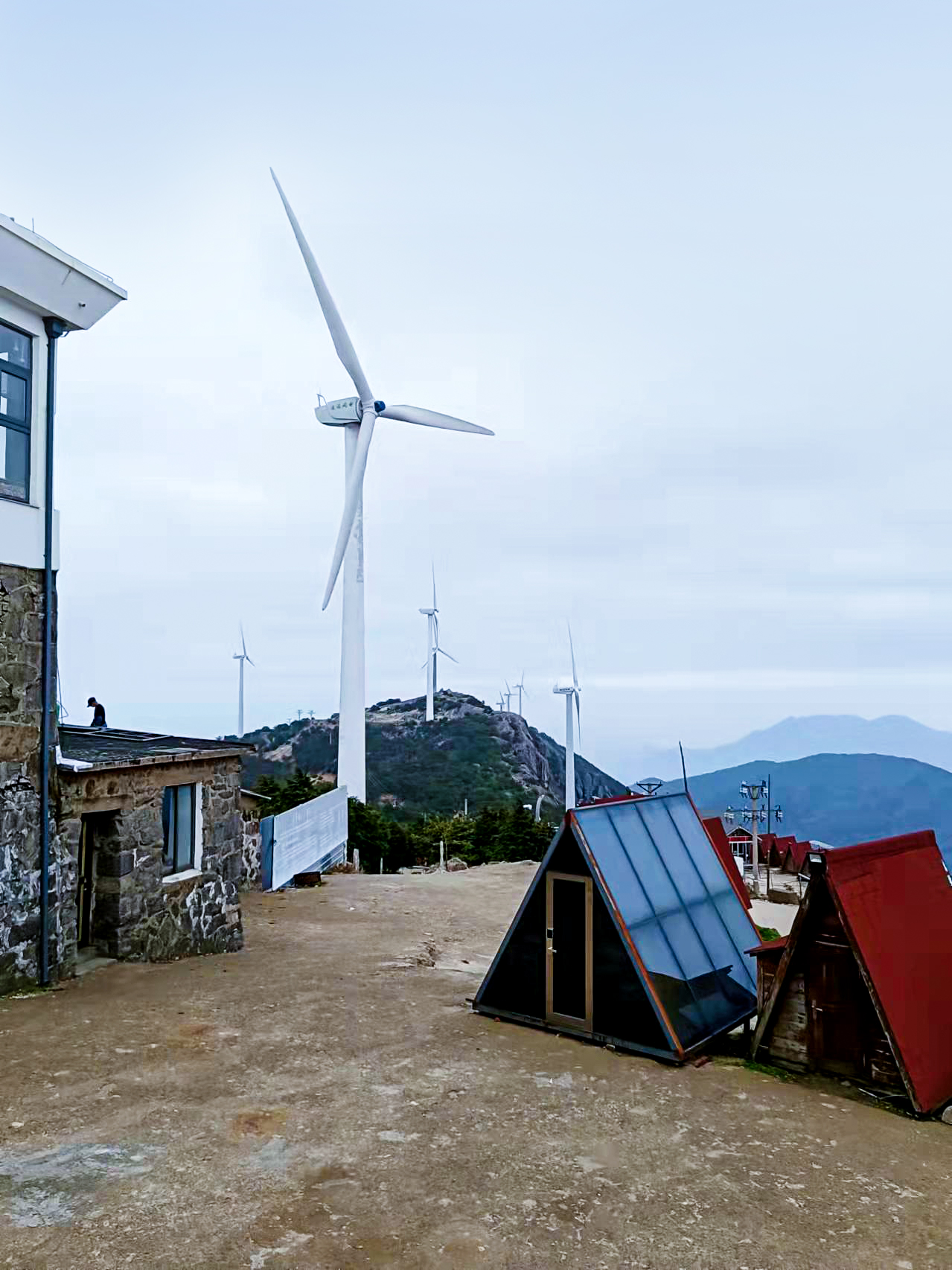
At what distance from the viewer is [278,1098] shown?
768 centimetres

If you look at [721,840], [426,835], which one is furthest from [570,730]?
[721,840]

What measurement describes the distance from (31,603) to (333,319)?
103ft

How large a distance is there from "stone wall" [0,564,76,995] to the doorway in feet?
1.69

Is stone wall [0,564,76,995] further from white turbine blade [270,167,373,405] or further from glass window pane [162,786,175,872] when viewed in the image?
white turbine blade [270,167,373,405]

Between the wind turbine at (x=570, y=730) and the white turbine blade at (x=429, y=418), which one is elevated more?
the white turbine blade at (x=429, y=418)

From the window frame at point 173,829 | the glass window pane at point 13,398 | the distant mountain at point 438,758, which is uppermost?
the glass window pane at point 13,398

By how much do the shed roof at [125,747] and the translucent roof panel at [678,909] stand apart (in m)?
6.03

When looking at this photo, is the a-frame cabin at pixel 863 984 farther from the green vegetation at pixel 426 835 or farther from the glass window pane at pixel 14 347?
the green vegetation at pixel 426 835

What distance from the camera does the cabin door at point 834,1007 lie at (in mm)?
8266

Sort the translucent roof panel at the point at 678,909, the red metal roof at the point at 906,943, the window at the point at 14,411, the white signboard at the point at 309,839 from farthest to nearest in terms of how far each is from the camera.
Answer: the white signboard at the point at 309,839
the window at the point at 14,411
the translucent roof panel at the point at 678,909
the red metal roof at the point at 906,943

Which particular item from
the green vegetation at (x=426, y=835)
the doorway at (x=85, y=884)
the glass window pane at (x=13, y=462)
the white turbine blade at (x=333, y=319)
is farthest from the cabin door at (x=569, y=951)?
the white turbine blade at (x=333, y=319)

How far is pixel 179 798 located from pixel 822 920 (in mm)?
8844

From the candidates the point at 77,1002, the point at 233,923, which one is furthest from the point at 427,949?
the point at 77,1002

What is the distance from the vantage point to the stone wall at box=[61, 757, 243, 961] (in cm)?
1150
